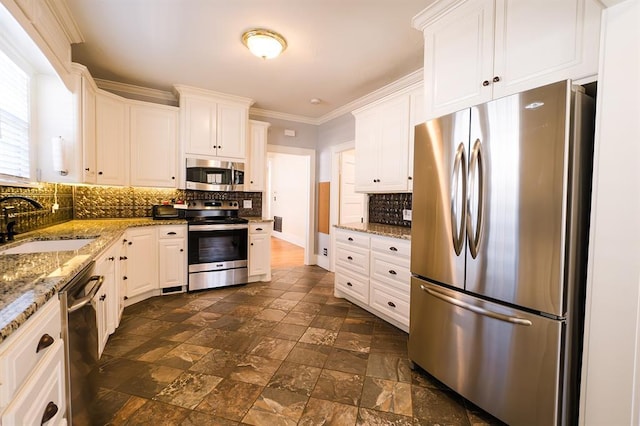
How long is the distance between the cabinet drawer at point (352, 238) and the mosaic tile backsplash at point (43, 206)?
2620mm

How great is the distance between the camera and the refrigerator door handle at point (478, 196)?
158 centimetres

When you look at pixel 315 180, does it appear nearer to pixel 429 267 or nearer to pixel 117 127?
pixel 117 127

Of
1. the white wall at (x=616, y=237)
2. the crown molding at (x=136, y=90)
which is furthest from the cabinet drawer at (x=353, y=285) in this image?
the crown molding at (x=136, y=90)

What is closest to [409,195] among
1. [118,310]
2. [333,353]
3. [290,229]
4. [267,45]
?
[333,353]

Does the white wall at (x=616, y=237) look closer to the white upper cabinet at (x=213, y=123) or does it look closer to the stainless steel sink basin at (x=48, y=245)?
the stainless steel sink basin at (x=48, y=245)

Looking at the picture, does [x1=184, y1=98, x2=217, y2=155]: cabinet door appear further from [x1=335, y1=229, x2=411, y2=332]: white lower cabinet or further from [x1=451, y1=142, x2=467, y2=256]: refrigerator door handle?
[x1=451, y1=142, x2=467, y2=256]: refrigerator door handle

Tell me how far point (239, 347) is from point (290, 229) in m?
5.38

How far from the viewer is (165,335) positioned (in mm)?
2471

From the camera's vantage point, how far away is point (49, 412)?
942 mm

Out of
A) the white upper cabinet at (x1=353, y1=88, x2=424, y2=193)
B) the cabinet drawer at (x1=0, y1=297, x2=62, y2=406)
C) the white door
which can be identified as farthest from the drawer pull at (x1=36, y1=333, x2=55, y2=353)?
the white door

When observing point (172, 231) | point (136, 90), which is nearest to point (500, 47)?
point (172, 231)

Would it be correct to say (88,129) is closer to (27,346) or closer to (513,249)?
(27,346)

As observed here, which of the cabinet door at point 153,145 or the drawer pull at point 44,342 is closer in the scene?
the drawer pull at point 44,342

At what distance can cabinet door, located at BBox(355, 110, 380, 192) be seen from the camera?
3.25 metres
